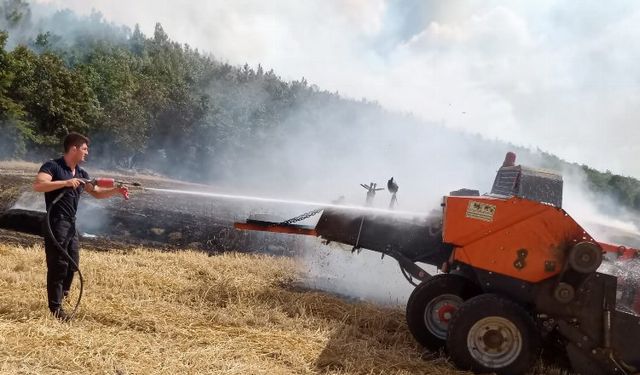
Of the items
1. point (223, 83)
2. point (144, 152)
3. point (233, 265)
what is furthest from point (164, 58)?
point (233, 265)

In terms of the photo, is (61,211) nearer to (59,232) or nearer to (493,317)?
(59,232)

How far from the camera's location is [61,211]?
4.84 meters

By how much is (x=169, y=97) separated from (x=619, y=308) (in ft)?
162

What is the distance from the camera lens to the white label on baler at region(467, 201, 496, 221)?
16.2 ft

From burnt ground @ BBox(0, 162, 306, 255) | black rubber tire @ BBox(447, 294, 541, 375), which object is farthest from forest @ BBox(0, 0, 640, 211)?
black rubber tire @ BBox(447, 294, 541, 375)

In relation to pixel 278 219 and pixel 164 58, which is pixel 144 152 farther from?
pixel 278 219

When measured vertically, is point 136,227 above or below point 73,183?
below

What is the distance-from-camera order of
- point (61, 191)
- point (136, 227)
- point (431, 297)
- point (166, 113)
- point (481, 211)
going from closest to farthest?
point (61, 191), point (481, 211), point (431, 297), point (136, 227), point (166, 113)

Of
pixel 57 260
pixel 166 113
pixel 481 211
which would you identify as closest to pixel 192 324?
pixel 57 260

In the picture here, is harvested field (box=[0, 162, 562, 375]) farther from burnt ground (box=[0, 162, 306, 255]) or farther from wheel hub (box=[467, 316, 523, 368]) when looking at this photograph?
burnt ground (box=[0, 162, 306, 255])

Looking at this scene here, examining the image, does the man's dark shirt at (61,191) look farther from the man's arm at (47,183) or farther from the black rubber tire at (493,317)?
the black rubber tire at (493,317)

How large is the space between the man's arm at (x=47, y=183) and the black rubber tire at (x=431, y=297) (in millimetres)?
3627

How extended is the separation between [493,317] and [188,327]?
2.94m

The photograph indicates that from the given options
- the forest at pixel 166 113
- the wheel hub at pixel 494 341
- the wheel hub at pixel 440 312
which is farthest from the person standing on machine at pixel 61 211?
the forest at pixel 166 113
